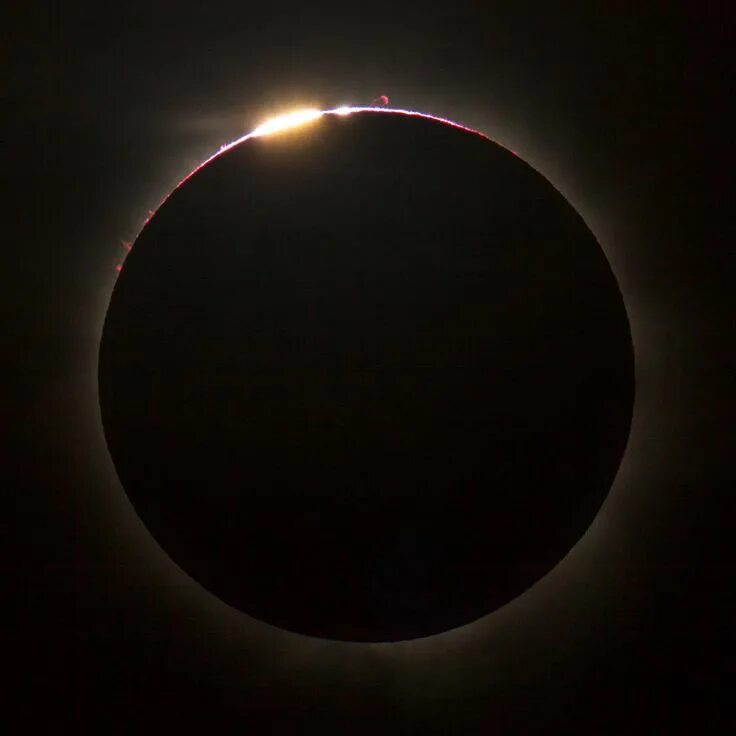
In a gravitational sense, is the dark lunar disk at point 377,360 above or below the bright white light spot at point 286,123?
below

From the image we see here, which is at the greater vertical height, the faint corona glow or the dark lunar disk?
the faint corona glow

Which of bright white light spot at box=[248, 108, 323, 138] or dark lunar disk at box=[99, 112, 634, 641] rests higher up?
bright white light spot at box=[248, 108, 323, 138]

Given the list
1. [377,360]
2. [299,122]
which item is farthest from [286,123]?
[377,360]

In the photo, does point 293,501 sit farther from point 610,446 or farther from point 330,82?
point 330,82

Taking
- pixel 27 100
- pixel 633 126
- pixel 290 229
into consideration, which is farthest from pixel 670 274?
pixel 27 100
